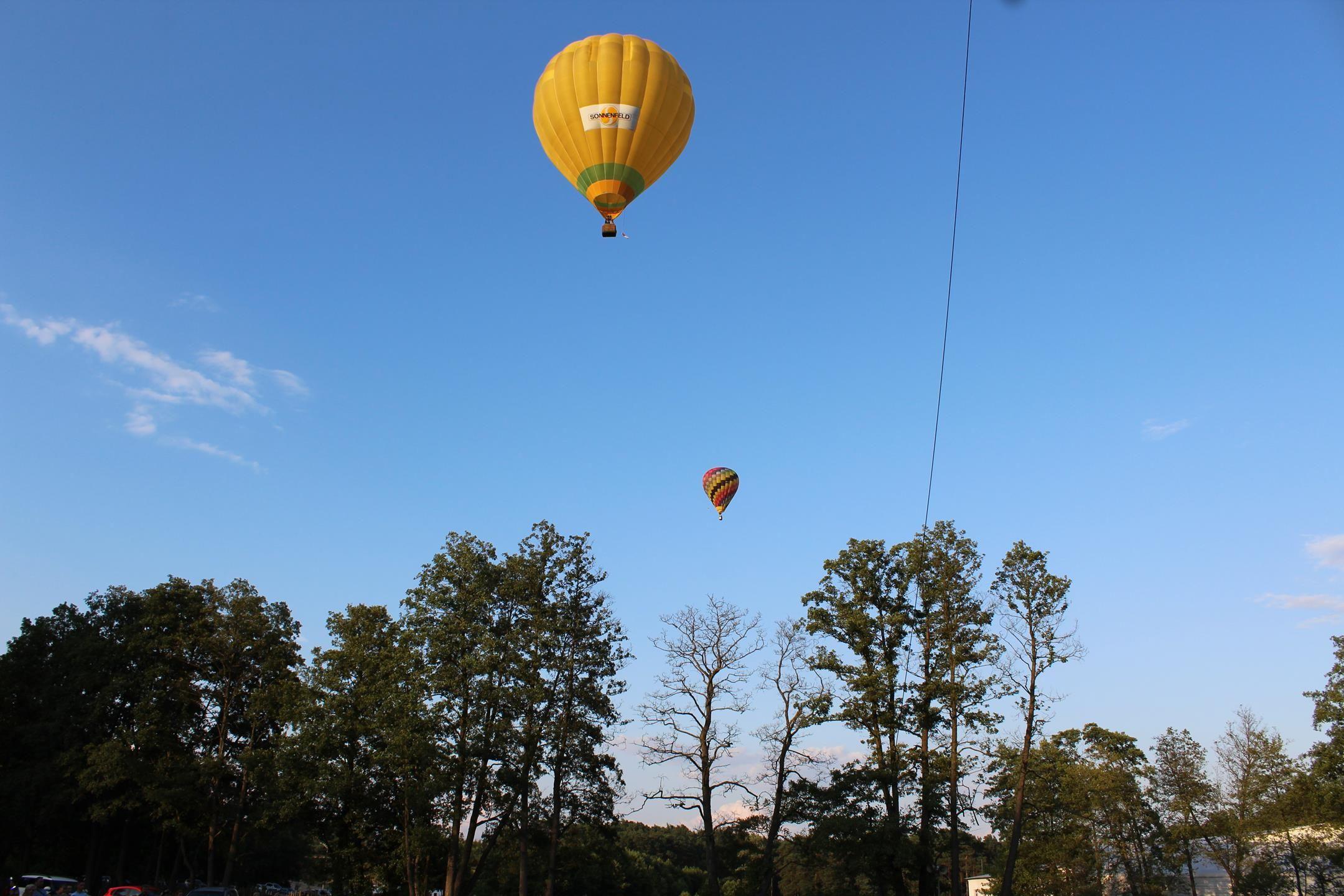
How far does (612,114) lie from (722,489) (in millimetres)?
16427

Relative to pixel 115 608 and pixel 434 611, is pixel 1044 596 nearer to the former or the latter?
pixel 434 611

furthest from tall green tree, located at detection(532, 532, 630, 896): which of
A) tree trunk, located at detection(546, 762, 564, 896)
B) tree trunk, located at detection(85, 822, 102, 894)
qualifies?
tree trunk, located at detection(85, 822, 102, 894)

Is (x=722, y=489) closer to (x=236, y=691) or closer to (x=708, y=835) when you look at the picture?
(x=708, y=835)

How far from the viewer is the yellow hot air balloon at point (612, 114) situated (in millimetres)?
21297

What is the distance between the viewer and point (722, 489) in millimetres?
34125

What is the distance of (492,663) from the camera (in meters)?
27.3

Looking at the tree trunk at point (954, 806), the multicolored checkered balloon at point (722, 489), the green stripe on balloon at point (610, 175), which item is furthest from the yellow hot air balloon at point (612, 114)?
the tree trunk at point (954, 806)

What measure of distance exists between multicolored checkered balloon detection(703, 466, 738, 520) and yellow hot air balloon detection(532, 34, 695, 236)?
45.8 feet

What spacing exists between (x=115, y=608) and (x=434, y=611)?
21.3 m

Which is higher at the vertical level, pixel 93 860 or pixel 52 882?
pixel 52 882

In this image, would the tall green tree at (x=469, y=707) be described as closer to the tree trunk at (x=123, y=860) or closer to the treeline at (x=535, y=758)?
the treeline at (x=535, y=758)

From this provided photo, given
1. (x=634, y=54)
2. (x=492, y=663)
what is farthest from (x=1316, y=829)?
(x=634, y=54)

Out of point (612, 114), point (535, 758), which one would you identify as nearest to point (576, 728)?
point (535, 758)

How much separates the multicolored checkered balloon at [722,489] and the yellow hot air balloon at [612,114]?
45.8 feet
